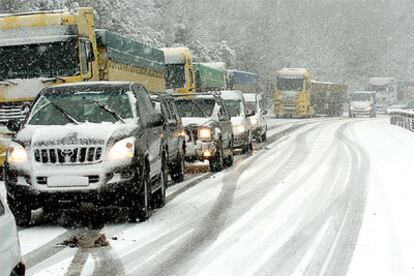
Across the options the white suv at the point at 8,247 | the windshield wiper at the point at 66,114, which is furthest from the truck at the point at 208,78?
the white suv at the point at 8,247

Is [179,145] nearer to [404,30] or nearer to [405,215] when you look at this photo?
[405,215]

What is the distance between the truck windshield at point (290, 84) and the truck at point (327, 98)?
3.38m

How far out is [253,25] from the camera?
89.1m

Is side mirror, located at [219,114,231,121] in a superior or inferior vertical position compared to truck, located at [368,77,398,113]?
superior

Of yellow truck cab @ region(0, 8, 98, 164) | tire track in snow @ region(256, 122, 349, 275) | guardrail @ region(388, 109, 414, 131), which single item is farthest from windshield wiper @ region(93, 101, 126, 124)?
guardrail @ region(388, 109, 414, 131)

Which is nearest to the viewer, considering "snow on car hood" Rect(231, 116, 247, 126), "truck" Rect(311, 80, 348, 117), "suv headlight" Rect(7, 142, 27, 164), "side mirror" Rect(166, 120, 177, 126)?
"suv headlight" Rect(7, 142, 27, 164)

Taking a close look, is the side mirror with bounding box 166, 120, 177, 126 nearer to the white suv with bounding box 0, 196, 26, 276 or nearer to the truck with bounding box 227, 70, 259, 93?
the white suv with bounding box 0, 196, 26, 276

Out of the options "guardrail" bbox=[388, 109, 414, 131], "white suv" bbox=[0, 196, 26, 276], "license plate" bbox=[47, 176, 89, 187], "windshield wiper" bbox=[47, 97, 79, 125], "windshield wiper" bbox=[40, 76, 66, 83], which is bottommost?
"guardrail" bbox=[388, 109, 414, 131]

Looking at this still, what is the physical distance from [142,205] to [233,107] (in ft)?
44.5

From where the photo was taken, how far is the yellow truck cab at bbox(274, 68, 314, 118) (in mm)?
54438

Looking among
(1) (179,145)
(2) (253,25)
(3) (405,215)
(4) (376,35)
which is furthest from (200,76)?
(4) (376,35)

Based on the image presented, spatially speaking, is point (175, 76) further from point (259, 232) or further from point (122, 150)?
point (259, 232)

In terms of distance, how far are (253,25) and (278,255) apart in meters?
83.0

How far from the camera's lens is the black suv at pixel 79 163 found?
9273 millimetres
